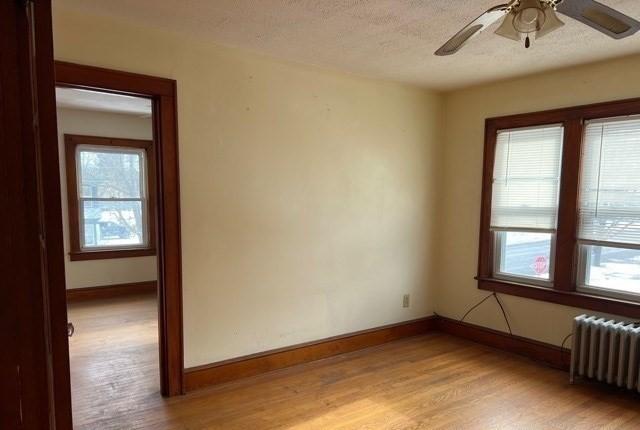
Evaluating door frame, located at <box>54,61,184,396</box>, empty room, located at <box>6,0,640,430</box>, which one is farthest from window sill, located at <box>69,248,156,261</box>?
door frame, located at <box>54,61,184,396</box>

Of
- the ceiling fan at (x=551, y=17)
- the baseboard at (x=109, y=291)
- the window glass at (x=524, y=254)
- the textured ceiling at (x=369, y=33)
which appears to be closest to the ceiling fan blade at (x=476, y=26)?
the ceiling fan at (x=551, y=17)

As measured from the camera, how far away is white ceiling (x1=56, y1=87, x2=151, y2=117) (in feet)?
14.4

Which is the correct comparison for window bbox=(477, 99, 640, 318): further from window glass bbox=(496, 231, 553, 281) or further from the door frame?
the door frame

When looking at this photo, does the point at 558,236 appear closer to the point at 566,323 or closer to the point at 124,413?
the point at 566,323

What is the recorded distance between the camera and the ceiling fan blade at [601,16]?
1503 mm

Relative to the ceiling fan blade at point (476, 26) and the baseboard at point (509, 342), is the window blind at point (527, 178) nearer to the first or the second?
the baseboard at point (509, 342)

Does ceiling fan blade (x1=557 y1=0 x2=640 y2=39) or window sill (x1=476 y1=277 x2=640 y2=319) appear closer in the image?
ceiling fan blade (x1=557 y1=0 x2=640 y2=39)

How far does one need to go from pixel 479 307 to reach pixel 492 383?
100 cm

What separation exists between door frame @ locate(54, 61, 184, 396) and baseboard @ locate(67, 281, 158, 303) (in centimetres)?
319

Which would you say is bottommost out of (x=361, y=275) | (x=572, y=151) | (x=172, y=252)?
(x=361, y=275)

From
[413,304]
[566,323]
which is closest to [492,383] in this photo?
[566,323]

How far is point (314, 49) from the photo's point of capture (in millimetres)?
2859

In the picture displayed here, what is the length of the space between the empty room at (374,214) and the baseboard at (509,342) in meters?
0.02

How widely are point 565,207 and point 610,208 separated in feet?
0.99
